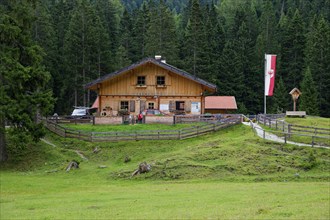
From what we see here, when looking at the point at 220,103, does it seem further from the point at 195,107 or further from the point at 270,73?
the point at 270,73

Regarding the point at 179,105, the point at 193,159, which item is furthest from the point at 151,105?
the point at 193,159

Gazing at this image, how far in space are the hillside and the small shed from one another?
25.9 metres

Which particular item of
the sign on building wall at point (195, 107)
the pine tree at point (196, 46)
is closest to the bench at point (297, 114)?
the sign on building wall at point (195, 107)

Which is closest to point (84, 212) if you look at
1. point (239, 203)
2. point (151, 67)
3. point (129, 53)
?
point (239, 203)

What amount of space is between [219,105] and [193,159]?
36.0m

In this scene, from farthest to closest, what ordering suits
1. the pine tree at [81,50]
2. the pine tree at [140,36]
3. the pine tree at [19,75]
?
the pine tree at [140,36], the pine tree at [81,50], the pine tree at [19,75]

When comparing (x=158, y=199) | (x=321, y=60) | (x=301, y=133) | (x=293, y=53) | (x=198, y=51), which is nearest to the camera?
(x=158, y=199)

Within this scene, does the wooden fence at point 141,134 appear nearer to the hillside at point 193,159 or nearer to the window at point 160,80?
the hillside at point 193,159

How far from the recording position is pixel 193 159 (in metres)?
29.8

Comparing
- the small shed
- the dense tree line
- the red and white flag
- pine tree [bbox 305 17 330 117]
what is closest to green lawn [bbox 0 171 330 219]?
the red and white flag

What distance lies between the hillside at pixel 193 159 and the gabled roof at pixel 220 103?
2597 centimetres

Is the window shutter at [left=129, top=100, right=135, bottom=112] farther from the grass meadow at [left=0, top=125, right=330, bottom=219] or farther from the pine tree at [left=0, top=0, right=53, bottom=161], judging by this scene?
the pine tree at [left=0, top=0, right=53, bottom=161]

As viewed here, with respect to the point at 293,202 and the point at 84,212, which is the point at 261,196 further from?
the point at 84,212

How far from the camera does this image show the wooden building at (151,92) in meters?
49.1
